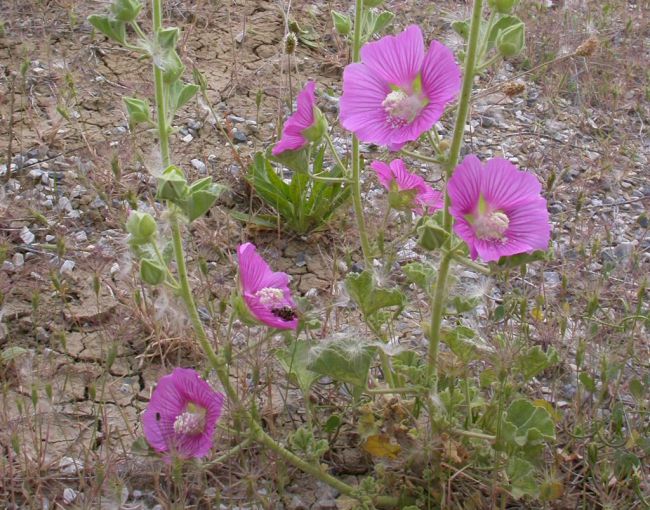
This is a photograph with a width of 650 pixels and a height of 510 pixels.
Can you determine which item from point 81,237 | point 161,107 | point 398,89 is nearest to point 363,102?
point 398,89

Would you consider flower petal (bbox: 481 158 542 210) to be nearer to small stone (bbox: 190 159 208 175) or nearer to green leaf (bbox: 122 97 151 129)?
green leaf (bbox: 122 97 151 129)

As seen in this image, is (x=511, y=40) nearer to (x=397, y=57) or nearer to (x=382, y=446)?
(x=397, y=57)

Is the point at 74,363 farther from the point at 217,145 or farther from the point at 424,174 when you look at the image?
the point at 424,174

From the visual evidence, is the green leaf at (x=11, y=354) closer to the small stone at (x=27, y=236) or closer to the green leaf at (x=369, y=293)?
the small stone at (x=27, y=236)

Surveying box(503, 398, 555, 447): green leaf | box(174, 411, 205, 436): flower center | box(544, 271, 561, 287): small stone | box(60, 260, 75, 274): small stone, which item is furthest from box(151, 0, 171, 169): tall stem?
box(544, 271, 561, 287): small stone

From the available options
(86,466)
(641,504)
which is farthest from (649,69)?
(86,466)

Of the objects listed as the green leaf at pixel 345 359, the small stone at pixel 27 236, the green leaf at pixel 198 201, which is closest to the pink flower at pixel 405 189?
the green leaf at pixel 345 359
